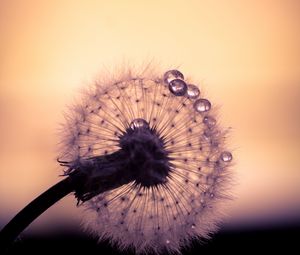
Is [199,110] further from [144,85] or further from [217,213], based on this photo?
[217,213]

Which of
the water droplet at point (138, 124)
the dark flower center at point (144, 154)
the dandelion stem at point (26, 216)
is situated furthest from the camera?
the water droplet at point (138, 124)

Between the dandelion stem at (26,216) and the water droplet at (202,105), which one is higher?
the water droplet at (202,105)

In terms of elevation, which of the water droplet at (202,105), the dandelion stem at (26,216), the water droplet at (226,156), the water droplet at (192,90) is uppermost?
the water droplet at (192,90)

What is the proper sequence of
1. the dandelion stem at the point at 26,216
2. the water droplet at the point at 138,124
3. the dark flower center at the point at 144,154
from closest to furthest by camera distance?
the dandelion stem at the point at 26,216
the dark flower center at the point at 144,154
the water droplet at the point at 138,124

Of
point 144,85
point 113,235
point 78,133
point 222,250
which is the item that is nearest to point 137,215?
point 113,235

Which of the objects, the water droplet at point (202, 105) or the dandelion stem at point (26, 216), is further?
the water droplet at point (202, 105)

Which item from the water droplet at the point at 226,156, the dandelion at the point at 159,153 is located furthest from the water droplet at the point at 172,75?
the water droplet at the point at 226,156

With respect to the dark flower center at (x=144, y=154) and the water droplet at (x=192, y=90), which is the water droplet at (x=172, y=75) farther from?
the dark flower center at (x=144, y=154)
